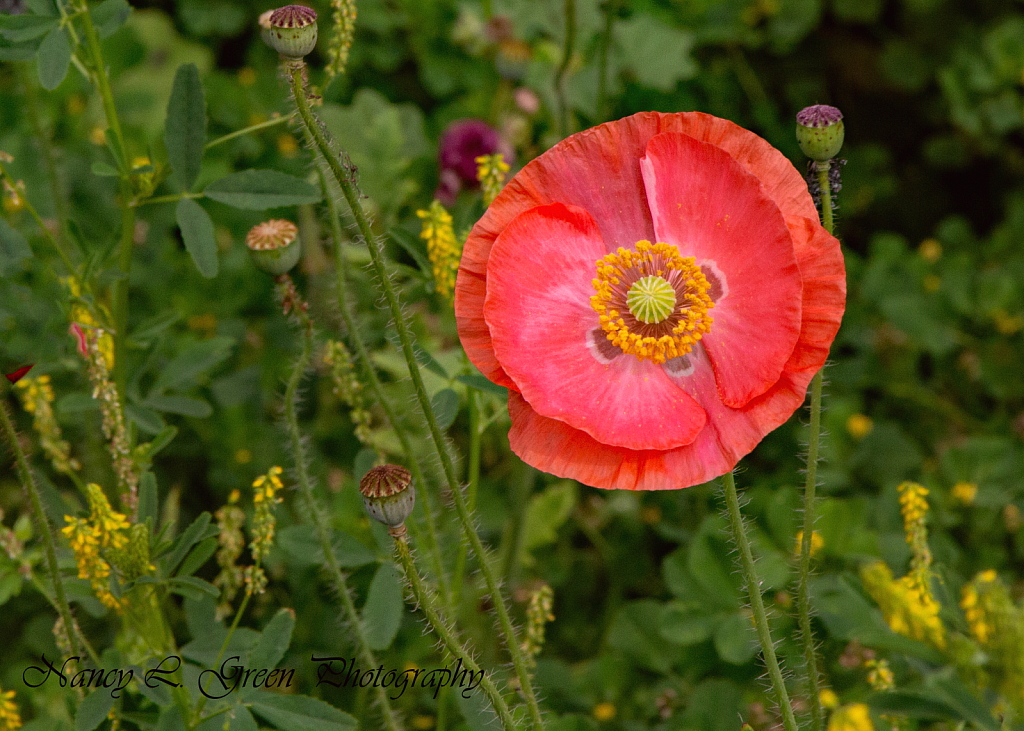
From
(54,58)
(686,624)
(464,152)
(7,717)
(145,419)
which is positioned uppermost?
(464,152)

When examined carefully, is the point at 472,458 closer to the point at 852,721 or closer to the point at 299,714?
the point at 299,714

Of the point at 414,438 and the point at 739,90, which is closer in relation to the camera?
the point at 414,438

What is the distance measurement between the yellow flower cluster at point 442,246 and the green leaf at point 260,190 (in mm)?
185

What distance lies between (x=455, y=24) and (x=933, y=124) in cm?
174

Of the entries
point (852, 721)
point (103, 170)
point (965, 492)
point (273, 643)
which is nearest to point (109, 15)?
point (103, 170)

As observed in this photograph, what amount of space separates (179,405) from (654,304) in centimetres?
95

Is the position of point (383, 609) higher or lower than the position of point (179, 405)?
lower

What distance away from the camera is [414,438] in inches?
84.9

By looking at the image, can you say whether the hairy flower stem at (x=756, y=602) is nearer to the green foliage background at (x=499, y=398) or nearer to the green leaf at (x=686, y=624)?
the green foliage background at (x=499, y=398)

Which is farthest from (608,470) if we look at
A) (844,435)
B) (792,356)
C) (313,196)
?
(844,435)

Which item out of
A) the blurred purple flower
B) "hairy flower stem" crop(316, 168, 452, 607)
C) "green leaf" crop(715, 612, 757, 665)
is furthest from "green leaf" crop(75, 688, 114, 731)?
the blurred purple flower

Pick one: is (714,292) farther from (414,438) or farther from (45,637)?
(45,637)

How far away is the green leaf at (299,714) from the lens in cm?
144

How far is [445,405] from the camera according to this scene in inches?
64.2
